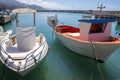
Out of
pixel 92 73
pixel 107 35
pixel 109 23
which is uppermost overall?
pixel 109 23

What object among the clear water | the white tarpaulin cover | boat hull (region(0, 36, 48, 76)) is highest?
the white tarpaulin cover

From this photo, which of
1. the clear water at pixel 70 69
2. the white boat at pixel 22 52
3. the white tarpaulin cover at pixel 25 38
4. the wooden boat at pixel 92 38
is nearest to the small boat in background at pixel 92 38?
the wooden boat at pixel 92 38

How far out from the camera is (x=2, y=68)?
1000 centimetres

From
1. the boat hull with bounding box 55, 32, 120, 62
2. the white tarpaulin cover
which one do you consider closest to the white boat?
the white tarpaulin cover

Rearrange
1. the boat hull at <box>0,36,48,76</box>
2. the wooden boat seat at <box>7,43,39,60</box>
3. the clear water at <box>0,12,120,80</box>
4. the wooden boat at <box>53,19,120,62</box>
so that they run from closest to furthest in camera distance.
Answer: the boat hull at <box>0,36,48,76</box>
the wooden boat seat at <box>7,43,39,60</box>
the clear water at <box>0,12,120,80</box>
the wooden boat at <box>53,19,120,62</box>

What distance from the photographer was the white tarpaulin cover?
9.66 metres

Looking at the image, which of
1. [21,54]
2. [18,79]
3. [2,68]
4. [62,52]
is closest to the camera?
[18,79]

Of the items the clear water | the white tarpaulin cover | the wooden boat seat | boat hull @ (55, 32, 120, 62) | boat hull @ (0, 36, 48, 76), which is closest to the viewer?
boat hull @ (0, 36, 48, 76)

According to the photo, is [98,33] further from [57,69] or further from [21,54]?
[21,54]

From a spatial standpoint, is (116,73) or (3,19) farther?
(3,19)

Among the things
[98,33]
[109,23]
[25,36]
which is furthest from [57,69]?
[109,23]

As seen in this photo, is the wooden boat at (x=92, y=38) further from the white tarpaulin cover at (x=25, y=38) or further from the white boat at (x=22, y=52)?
the white tarpaulin cover at (x=25, y=38)

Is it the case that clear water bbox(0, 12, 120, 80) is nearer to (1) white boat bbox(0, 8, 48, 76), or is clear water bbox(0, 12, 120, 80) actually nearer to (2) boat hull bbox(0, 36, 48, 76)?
(1) white boat bbox(0, 8, 48, 76)

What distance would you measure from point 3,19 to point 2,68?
80.4 ft
